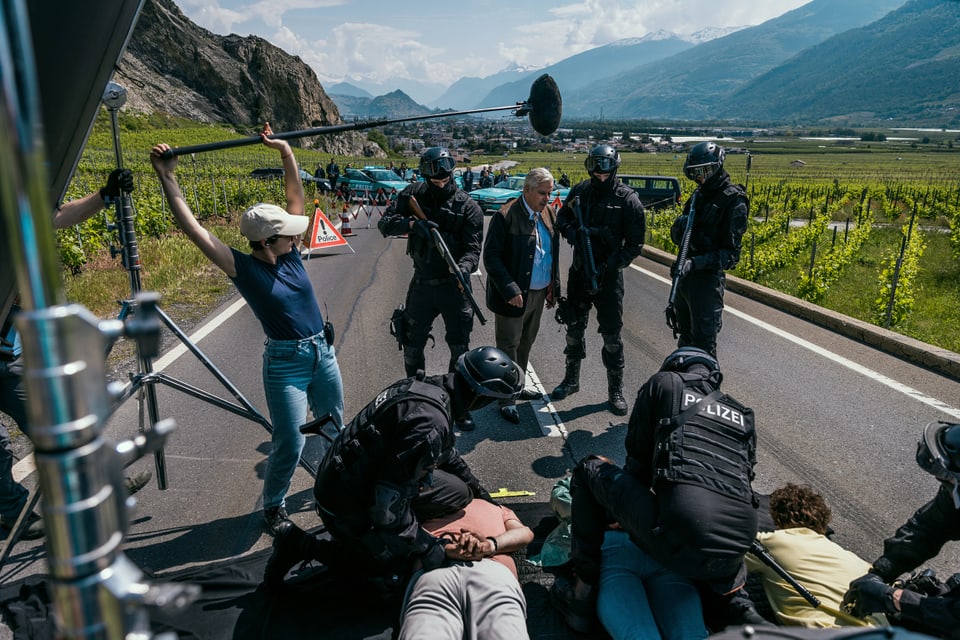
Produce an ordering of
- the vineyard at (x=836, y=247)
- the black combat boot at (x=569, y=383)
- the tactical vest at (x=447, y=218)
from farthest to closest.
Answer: the vineyard at (x=836, y=247) < the black combat boot at (x=569, y=383) < the tactical vest at (x=447, y=218)

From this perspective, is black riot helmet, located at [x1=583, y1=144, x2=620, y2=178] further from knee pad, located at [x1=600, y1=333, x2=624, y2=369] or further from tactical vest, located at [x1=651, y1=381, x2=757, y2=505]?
tactical vest, located at [x1=651, y1=381, x2=757, y2=505]

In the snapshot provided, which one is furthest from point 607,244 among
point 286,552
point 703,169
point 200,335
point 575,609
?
point 200,335

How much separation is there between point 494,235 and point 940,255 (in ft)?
50.3

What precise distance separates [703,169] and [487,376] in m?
3.61

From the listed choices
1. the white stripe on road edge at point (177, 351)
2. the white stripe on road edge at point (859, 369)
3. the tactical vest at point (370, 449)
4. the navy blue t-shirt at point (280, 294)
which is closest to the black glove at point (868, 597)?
the tactical vest at point (370, 449)

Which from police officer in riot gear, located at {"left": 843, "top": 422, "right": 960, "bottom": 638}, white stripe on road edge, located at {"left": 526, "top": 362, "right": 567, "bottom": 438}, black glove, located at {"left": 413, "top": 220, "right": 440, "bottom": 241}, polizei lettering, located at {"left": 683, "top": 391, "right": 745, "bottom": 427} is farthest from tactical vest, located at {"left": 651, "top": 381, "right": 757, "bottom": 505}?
black glove, located at {"left": 413, "top": 220, "right": 440, "bottom": 241}

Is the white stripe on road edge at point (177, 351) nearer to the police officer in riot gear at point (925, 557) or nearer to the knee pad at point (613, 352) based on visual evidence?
the knee pad at point (613, 352)

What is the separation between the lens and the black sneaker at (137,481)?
4.53 metres

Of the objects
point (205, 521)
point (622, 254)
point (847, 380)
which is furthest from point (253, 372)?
point (847, 380)

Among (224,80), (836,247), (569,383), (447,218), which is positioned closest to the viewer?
(447,218)

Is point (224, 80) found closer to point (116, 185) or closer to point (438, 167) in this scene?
point (438, 167)

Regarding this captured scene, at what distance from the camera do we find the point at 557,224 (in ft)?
20.0

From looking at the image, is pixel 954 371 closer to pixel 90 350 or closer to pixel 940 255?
pixel 90 350

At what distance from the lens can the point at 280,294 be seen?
12.3 ft
